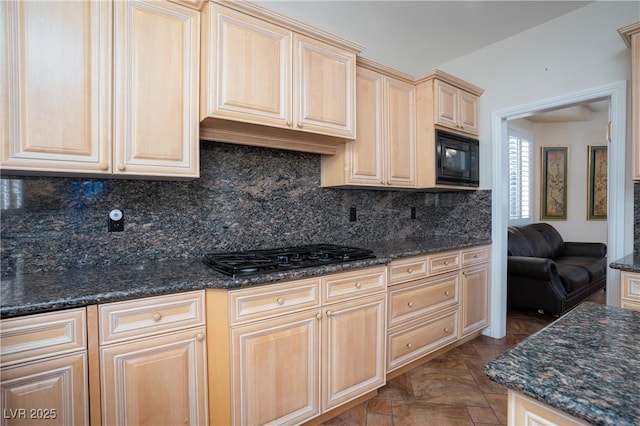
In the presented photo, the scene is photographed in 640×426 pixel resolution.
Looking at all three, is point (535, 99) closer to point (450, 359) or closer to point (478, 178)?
point (478, 178)

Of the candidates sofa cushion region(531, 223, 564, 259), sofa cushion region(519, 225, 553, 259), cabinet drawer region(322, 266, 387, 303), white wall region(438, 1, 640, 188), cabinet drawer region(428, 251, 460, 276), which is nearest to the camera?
cabinet drawer region(322, 266, 387, 303)

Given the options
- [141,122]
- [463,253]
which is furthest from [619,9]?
[141,122]

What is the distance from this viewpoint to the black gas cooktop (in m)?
1.59

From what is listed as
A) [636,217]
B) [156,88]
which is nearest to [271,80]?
[156,88]

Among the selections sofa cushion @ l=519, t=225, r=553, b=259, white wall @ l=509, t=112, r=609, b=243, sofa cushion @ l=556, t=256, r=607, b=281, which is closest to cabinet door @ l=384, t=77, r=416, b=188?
sofa cushion @ l=519, t=225, r=553, b=259

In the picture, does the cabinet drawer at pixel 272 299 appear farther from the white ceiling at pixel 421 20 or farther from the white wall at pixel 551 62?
the white wall at pixel 551 62

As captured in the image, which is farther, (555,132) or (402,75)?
(555,132)

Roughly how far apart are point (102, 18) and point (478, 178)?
3035 millimetres

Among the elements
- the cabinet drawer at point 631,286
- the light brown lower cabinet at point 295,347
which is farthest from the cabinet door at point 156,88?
the cabinet drawer at point 631,286

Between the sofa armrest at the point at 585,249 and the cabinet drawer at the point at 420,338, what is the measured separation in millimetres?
3285

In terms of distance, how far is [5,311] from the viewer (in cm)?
111

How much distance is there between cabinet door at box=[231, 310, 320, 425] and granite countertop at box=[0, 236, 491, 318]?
0.78ft

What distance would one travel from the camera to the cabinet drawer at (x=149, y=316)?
1294 millimetres

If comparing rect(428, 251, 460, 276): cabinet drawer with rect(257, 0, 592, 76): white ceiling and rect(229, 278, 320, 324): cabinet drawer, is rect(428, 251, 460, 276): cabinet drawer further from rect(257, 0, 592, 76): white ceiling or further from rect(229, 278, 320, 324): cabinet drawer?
rect(257, 0, 592, 76): white ceiling
